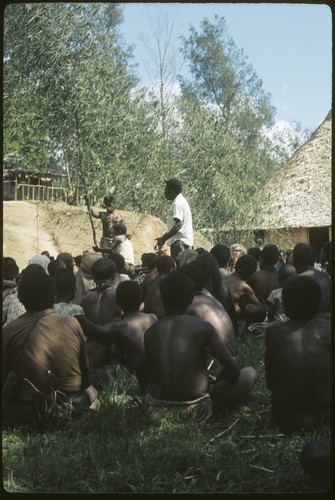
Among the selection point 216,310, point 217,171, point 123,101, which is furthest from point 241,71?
point 216,310

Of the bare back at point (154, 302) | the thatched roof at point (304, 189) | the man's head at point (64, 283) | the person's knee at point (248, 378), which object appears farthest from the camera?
the thatched roof at point (304, 189)

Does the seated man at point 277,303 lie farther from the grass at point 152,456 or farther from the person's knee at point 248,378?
the grass at point 152,456

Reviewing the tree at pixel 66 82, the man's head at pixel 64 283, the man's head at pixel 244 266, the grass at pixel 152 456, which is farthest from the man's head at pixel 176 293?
the tree at pixel 66 82

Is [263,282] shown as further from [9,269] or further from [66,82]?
[66,82]

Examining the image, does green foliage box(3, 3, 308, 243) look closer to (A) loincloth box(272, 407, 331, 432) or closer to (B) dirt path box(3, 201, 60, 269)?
(B) dirt path box(3, 201, 60, 269)

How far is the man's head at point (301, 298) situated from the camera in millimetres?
5219

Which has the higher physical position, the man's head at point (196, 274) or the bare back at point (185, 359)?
the man's head at point (196, 274)

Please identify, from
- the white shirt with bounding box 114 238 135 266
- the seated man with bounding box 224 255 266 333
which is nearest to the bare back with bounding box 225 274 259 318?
the seated man with bounding box 224 255 266 333

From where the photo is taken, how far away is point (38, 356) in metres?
5.61

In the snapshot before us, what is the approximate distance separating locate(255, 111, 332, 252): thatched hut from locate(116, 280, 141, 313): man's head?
60.7ft

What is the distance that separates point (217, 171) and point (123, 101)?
4912 millimetres

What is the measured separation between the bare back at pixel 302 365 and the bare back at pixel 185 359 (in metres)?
0.50

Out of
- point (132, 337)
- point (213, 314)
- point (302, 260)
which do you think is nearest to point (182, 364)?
point (132, 337)

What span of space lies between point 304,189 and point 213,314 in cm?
2351
